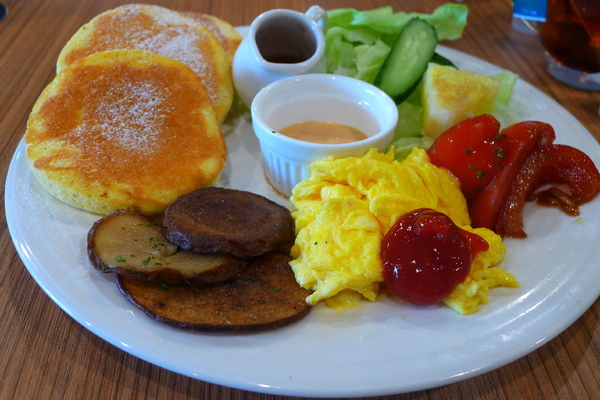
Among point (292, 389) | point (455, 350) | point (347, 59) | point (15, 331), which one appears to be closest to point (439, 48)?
point (347, 59)

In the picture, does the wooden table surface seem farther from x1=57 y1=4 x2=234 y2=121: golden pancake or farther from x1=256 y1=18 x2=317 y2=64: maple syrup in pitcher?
x1=256 y1=18 x2=317 y2=64: maple syrup in pitcher

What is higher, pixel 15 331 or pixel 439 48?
pixel 439 48

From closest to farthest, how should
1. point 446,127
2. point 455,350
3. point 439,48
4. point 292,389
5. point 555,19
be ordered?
point 292,389, point 455,350, point 446,127, point 555,19, point 439,48

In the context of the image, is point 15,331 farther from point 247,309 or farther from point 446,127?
point 446,127

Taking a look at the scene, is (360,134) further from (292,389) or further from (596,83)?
(596,83)

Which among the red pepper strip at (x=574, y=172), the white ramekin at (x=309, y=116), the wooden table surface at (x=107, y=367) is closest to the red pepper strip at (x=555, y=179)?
the red pepper strip at (x=574, y=172)

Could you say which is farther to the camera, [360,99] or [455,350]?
[360,99]

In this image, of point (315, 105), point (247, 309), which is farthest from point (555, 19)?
point (247, 309)

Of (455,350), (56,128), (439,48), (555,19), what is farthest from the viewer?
(439,48)

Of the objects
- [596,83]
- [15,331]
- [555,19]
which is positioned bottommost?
[15,331]
